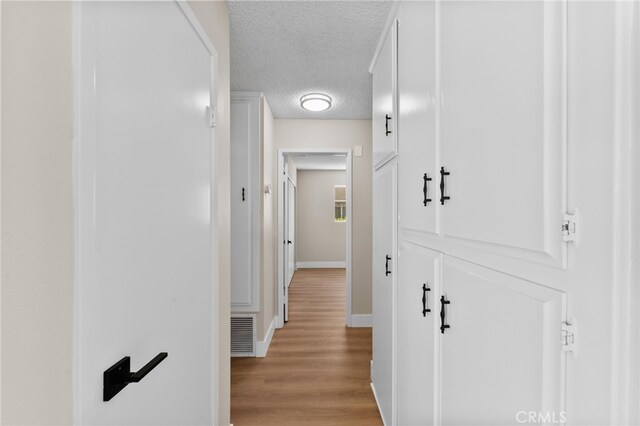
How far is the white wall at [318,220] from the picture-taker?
8414mm

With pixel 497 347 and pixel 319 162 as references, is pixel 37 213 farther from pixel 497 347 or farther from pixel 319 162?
pixel 319 162

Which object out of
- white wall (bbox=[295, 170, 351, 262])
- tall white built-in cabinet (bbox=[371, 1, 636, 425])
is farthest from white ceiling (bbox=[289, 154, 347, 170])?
tall white built-in cabinet (bbox=[371, 1, 636, 425])

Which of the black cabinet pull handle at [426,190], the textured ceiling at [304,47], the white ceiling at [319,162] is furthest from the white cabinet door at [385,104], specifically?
the white ceiling at [319,162]

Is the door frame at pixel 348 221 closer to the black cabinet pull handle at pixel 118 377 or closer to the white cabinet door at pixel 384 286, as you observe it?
the white cabinet door at pixel 384 286

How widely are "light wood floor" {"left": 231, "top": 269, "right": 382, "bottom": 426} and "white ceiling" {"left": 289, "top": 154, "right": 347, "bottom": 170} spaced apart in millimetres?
3317

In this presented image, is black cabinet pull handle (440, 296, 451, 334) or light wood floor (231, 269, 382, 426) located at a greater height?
black cabinet pull handle (440, 296, 451, 334)

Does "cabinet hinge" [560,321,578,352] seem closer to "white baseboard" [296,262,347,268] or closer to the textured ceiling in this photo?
the textured ceiling

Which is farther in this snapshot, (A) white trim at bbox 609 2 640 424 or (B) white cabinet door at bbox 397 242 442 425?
(B) white cabinet door at bbox 397 242 442 425

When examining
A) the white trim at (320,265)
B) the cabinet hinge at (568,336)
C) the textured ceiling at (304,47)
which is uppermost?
the textured ceiling at (304,47)

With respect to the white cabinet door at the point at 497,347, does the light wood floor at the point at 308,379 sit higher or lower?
lower

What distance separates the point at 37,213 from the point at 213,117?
103cm

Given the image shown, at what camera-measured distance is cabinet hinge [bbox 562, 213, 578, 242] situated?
1.83ft

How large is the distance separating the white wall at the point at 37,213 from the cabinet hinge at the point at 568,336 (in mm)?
932

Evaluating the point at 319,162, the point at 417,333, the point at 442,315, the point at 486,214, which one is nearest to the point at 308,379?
the point at 417,333
